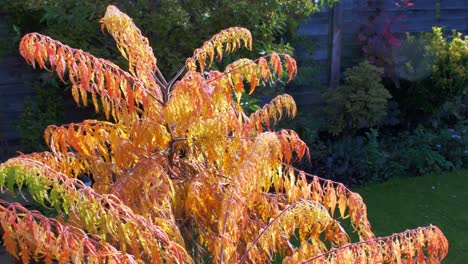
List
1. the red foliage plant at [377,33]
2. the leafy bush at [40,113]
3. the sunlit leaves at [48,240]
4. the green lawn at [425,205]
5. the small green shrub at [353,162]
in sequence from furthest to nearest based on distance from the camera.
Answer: the red foliage plant at [377,33]
the small green shrub at [353,162]
the leafy bush at [40,113]
the green lawn at [425,205]
the sunlit leaves at [48,240]

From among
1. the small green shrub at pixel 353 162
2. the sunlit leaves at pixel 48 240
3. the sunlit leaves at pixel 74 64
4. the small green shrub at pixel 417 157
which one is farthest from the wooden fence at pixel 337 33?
the sunlit leaves at pixel 48 240

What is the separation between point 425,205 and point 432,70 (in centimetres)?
192

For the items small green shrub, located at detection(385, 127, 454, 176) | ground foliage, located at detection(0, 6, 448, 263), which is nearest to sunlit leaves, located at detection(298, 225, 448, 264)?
ground foliage, located at detection(0, 6, 448, 263)

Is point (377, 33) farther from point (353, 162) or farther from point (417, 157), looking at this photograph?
point (353, 162)

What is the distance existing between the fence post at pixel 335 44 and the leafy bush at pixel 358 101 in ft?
1.27

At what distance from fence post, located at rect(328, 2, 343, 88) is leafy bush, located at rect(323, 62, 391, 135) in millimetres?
388

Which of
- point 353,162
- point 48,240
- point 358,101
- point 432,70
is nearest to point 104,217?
point 48,240

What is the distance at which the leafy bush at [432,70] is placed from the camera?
6.61m

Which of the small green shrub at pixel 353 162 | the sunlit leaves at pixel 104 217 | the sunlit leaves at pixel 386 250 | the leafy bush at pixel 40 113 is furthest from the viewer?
the small green shrub at pixel 353 162

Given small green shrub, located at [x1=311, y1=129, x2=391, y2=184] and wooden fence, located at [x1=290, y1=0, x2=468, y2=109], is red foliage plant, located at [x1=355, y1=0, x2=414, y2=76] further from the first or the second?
small green shrub, located at [x1=311, y1=129, x2=391, y2=184]

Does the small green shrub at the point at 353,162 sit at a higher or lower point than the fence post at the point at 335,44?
lower

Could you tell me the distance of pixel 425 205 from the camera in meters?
5.48

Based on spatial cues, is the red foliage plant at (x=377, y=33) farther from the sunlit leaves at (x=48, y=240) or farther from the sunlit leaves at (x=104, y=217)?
the sunlit leaves at (x=48, y=240)

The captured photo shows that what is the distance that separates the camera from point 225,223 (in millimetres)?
2072
